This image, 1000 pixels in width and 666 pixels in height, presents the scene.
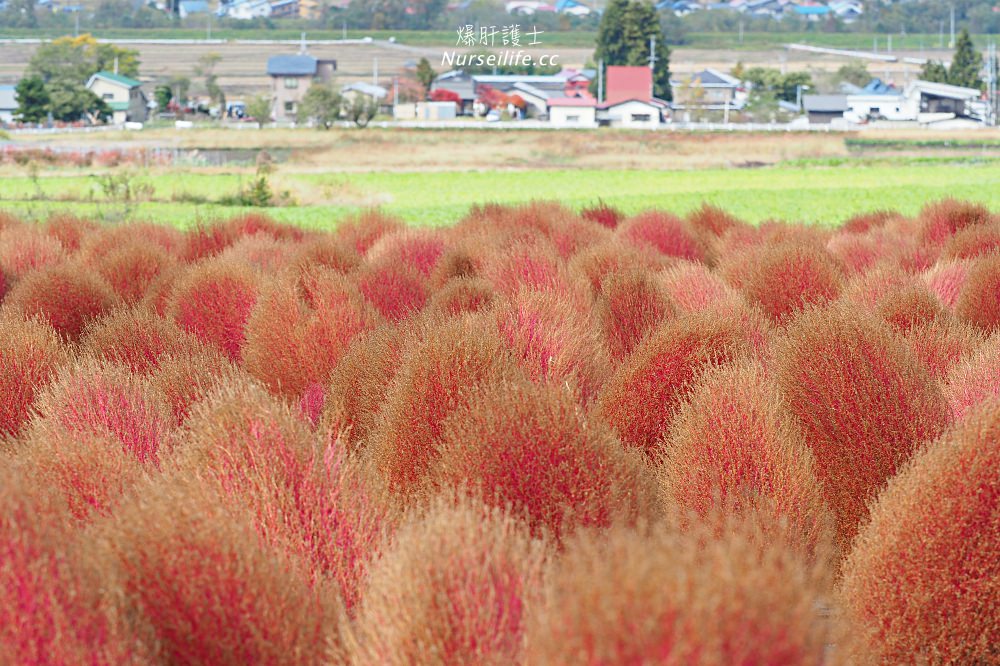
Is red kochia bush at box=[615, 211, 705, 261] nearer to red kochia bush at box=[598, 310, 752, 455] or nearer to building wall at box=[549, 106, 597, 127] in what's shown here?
red kochia bush at box=[598, 310, 752, 455]

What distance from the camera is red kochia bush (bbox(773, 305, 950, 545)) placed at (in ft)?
18.3

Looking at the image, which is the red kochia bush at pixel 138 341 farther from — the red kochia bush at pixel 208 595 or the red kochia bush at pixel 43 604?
the red kochia bush at pixel 43 604

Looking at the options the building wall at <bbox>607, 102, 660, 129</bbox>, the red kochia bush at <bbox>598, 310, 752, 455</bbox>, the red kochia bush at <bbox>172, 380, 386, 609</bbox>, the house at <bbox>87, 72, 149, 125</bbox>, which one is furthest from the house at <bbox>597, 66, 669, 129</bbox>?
the red kochia bush at <bbox>172, 380, 386, 609</bbox>

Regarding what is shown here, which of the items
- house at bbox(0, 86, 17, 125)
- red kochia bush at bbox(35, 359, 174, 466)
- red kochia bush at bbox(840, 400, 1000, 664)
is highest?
house at bbox(0, 86, 17, 125)

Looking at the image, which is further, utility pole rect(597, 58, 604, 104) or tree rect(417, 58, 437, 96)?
utility pole rect(597, 58, 604, 104)

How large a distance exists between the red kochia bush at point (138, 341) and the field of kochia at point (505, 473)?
0.08 ft

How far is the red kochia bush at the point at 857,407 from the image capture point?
5574 mm

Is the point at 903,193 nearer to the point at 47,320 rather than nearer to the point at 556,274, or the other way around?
the point at 556,274

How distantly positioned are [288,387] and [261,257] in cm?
448

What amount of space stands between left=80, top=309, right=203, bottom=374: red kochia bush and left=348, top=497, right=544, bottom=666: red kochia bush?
422 centimetres

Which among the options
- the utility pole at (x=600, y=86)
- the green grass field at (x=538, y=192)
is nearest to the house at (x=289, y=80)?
the utility pole at (x=600, y=86)

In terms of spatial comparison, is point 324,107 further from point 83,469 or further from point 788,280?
point 83,469

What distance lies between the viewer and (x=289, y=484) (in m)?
4.24

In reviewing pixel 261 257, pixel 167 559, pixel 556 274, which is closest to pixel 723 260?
pixel 556 274
